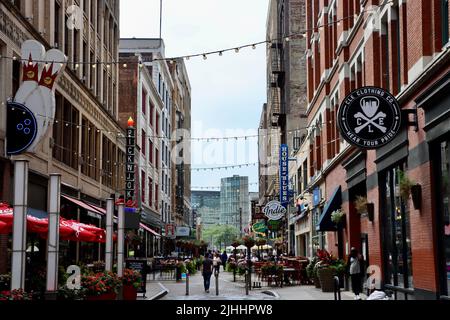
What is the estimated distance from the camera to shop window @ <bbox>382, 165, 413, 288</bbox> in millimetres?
17369

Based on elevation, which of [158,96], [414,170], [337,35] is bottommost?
[414,170]

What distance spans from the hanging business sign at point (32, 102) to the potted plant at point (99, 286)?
6641 millimetres

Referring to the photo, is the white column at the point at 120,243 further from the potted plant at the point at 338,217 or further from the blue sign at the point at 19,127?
the potted plant at the point at 338,217

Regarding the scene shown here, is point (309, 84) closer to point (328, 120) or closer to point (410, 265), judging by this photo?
point (328, 120)

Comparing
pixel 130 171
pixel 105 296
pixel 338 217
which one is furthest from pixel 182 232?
pixel 105 296

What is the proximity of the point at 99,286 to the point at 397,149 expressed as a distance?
8327 mm

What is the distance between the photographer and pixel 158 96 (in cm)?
7088

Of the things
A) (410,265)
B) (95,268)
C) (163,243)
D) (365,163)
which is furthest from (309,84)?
(163,243)

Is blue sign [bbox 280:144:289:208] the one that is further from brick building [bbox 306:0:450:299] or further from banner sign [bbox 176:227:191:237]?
banner sign [bbox 176:227:191:237]

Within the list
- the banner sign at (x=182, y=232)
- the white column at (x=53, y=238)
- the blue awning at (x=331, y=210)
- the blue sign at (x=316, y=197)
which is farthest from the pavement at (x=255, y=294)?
the banner sign at (x=182, y=232)

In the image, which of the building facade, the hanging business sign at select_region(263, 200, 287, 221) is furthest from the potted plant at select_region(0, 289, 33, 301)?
the hanging business sign at select_region(263, 200, 287, 221)

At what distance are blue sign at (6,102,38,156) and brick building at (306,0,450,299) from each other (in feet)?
31.0

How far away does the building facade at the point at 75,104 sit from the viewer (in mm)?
22547
